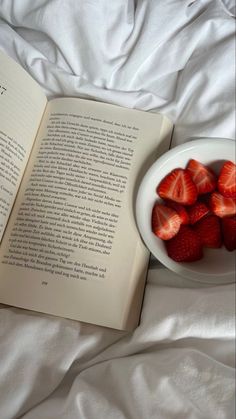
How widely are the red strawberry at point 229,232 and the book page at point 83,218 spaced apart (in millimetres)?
123

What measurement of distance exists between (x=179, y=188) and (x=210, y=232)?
0.08 m

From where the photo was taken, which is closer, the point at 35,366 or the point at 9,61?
the point at 35,366

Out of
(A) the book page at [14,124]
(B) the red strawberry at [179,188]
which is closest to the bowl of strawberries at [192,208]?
(B) the red strawberry at [179,188]

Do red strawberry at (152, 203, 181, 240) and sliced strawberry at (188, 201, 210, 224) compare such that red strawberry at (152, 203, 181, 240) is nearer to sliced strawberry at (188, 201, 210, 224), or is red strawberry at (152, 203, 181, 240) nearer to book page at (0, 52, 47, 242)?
sliced strawberry at (188, 201, 210, 224)

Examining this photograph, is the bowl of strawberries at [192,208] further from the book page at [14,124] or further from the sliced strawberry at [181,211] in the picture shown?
the book page at [14,124]

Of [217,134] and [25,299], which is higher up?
[217,134]

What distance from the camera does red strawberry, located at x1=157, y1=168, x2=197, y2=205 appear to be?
615 mm

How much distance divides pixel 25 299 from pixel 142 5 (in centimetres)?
50

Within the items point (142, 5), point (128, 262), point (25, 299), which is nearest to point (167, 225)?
point (128, 262)

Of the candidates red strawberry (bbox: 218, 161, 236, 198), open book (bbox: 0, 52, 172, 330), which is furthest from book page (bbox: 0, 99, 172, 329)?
red strawberry (bbox: 218, 161, 236, 198)

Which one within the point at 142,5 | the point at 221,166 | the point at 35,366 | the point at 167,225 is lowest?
the point at 35,366

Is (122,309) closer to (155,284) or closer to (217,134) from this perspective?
(155,284)

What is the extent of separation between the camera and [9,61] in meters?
0.67

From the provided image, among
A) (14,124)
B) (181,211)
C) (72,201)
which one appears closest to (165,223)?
(181,211)
